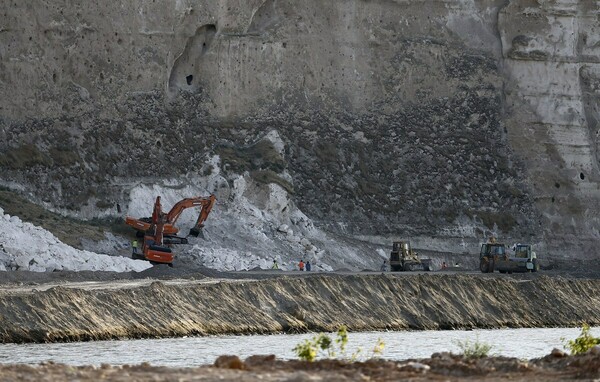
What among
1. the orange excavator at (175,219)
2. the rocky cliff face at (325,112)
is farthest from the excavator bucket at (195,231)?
the rocky cliff face at (325,112)

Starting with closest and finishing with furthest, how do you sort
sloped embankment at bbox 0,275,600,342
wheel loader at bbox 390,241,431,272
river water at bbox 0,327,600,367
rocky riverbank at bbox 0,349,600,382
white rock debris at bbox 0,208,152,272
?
rocky riverbank at bbox 0,349,600,382 < river water at bbox 0,327,600,367 < sloped embankment at bbox 0,275,600,342 < white rock debris at bbox 0,208,152,272 < wheel loader at bbox 390,241,431,272

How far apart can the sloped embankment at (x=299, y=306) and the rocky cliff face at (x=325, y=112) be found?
13.4 metres

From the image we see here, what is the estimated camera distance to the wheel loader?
46469 mm

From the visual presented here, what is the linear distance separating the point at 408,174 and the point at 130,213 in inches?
425

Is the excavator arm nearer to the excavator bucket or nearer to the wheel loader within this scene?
the excavator bucket

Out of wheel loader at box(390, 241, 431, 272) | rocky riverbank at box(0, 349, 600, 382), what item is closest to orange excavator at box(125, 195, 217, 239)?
wheel loader at box(390, 241, 431, 272)

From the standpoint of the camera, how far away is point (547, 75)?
56594 mm

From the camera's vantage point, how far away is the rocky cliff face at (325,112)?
48.4 meters

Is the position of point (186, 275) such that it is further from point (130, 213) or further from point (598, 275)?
point (598, 275)

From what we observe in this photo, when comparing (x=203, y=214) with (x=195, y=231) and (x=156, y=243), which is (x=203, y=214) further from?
(x=156, y=243)

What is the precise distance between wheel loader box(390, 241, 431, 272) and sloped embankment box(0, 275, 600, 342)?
757cm

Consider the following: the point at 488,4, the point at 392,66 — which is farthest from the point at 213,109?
the point at 488,4

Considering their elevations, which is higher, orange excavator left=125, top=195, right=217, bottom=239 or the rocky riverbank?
orange excavator left=125, top=195, right=217, bottom=239

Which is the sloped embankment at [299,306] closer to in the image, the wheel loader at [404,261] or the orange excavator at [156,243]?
the wheel loader at [404,261]
